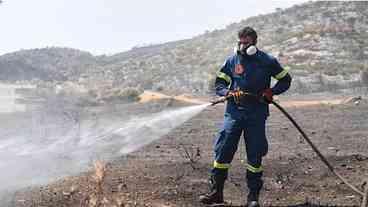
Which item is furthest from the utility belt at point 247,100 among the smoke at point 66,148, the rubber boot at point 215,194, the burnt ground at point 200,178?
the smoke at point 66,148

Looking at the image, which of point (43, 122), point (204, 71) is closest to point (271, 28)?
point (204, 71)

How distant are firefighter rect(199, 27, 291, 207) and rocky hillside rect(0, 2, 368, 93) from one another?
84.2 feet

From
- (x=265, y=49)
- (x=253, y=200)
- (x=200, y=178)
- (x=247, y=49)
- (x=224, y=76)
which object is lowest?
(x=265, y=49)

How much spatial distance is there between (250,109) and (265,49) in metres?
38.3

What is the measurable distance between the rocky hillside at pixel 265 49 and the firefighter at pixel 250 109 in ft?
84.2

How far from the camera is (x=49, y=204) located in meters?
6.19

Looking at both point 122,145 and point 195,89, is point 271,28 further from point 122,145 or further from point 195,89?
point 122,145

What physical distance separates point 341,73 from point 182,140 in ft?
75.1

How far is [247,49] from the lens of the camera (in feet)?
18.8

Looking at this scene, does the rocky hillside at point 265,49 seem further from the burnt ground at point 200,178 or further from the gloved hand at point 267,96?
the gloved hand at point 267,96

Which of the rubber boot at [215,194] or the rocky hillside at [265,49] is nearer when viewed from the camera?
the rubber boot at [215,194]

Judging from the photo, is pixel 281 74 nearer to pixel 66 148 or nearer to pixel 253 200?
pixel 253 200

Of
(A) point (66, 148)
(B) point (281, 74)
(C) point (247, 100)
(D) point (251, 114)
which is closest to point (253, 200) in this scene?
(D) point (251, 114)

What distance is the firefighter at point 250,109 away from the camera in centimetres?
580
